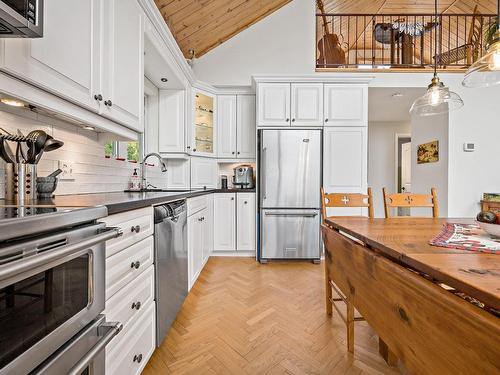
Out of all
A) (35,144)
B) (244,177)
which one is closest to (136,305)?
(35,144)

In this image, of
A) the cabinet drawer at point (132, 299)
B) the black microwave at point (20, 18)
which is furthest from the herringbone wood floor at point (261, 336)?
the black microwave at point (20, 18)

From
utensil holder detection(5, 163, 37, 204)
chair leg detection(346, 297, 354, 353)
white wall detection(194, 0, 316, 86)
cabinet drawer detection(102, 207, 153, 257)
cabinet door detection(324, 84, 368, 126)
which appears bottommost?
chair leg detection(346, 297, 354, 353)

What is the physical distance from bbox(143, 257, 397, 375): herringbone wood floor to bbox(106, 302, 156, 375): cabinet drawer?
162 millimetres

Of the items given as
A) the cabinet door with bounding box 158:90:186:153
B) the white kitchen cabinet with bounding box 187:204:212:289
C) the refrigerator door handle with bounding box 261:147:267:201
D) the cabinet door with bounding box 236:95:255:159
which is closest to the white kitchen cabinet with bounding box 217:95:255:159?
the cabinet door with bounding box 236:95:255:159

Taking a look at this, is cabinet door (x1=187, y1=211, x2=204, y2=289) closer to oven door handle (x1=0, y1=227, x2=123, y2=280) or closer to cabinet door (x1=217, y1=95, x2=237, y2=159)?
cabinet door (x1=217, y1=95, x2=237, y2=159)

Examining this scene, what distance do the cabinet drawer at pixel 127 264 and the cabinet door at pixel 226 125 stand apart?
2.55 m

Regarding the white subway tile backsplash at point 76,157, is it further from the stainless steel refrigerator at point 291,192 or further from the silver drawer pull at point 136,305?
the stainless steel refrigerator at point 291,192

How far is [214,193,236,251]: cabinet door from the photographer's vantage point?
3.55 metres

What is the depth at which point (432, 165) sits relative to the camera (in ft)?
13.6

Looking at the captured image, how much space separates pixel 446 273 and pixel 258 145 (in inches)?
113

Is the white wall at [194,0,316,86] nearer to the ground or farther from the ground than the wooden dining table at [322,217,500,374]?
farther from the ground

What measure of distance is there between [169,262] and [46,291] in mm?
1059

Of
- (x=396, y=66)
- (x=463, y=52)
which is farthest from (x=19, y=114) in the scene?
(x=463, y=52)

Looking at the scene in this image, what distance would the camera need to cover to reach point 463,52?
411 cm
